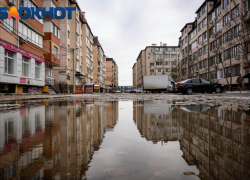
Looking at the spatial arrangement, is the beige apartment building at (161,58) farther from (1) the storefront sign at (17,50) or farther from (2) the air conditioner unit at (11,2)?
(2) the air conditioner unit at (11,2)

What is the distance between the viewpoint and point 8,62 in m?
17.3

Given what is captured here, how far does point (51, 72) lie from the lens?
95.6 feet

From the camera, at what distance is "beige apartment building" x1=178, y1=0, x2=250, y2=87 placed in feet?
95.1

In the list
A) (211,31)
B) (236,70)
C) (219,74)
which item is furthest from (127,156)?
(211,31)

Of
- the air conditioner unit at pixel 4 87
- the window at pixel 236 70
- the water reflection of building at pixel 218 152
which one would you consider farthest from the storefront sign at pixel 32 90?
the window at pixel 236 70

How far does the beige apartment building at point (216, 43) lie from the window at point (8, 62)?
25.1 meters

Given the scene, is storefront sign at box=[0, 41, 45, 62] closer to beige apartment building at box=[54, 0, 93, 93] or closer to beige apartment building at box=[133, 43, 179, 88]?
beige apartment building at box=[54, 0, 93, 93]

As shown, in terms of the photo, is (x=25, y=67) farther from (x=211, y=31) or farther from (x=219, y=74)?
(x=211, y=31)

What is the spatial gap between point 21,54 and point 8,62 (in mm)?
1942

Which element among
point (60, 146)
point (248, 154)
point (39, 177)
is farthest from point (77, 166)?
point (248, 154)

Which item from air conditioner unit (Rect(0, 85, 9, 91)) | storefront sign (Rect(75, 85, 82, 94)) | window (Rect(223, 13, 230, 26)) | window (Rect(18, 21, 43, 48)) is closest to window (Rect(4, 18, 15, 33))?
window (Rect(18, 21, 43, 48))

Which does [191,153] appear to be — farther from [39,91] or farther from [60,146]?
[39,91]

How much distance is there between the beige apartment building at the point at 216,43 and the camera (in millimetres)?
28984

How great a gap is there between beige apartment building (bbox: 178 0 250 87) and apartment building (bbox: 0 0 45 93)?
79.1 feet
